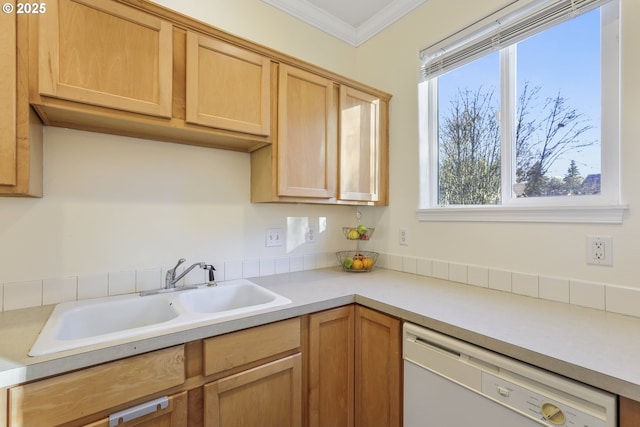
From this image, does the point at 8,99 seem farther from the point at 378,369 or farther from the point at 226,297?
the point at 378,369

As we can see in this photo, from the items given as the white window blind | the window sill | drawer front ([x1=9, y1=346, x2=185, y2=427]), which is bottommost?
drawer front ([x1=9, y1=346, x2=185, y2=427])

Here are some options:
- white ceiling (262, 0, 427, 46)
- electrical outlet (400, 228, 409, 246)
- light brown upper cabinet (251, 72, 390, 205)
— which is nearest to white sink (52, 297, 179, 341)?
light brown upper cabinet (251, 72, 390, 205)

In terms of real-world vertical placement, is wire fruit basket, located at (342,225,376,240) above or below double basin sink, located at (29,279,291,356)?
above

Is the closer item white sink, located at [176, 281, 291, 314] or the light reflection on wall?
white sink, located at [176, 281, 291, 314]

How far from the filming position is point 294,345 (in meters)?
1.27

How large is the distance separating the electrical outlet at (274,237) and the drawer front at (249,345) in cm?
70

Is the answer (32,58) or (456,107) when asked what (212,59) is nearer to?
(32,58)

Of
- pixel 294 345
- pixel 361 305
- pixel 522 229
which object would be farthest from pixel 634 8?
pixel 294 345

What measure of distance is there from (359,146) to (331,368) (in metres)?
1.28

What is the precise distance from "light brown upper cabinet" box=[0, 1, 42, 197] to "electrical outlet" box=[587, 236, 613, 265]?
2133 mm

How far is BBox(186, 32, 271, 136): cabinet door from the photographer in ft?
4.30

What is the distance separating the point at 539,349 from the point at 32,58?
187 centimetres

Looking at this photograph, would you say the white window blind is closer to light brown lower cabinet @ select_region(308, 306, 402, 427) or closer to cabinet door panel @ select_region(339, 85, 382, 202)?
cabinet door panel @ select_region(339, 85, 382, 202)

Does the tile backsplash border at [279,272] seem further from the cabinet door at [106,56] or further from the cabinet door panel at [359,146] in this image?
the cabinet door at [106,56]
